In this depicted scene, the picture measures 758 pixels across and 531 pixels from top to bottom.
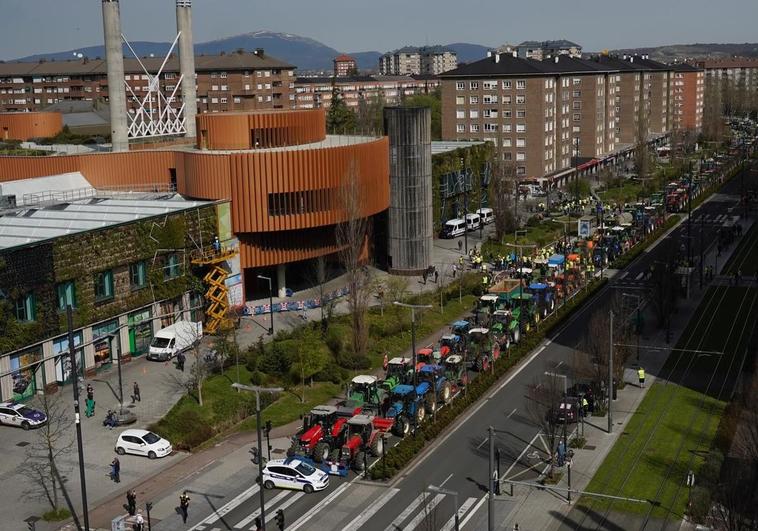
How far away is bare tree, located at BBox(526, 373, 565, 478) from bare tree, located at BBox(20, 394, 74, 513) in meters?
19.0

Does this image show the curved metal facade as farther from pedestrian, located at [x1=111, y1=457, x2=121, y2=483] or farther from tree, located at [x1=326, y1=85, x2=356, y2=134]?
pedestrian, located at [x1=111, y1=457, x2=121, y2=483]

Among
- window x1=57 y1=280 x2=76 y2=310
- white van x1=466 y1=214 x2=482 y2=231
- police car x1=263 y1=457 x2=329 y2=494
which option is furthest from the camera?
white van x1=466 y1=214 x2=482 y2=231

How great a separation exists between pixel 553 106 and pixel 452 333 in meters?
76.9

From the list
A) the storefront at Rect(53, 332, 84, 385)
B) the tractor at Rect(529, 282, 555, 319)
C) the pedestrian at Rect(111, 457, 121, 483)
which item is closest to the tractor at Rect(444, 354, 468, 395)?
the tractor at Rect(529, 282, 555, 319)

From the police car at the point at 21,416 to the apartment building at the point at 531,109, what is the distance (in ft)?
248

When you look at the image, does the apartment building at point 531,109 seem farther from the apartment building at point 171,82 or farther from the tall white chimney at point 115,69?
the tall white chimney at point 115,69

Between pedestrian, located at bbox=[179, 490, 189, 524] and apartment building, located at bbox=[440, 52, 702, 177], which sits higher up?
apartment building, located at bbox=[440, 52, 702, 177]

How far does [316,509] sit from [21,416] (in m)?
16.8

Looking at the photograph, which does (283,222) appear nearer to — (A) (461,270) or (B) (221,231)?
(B) (221,231)

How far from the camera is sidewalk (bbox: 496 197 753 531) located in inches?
1308

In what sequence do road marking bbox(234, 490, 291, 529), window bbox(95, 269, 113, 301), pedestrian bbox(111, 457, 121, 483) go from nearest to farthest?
road marking bbox(234, 490, 291, 529) → pedestrian bbox(111, 457, 121, 483) → window bbox(95, 269, 113, 301)

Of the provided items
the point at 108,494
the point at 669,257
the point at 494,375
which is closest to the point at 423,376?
the point at 494,375

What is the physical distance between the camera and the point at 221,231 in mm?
61031

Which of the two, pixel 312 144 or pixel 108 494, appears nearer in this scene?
pixel 108 494
